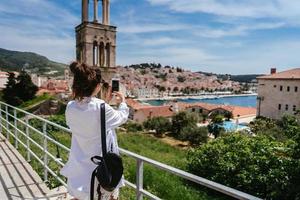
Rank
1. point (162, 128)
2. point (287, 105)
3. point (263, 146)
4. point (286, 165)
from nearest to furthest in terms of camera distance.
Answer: point (286, 165), point (263, 146), point (162, 128), point (287, 105)

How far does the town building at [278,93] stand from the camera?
45875mm

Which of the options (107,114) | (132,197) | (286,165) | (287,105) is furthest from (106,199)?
(287,105)

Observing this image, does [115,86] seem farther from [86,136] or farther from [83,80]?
[86,136]

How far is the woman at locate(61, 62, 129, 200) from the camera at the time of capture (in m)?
2.04

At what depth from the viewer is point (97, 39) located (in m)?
29.3

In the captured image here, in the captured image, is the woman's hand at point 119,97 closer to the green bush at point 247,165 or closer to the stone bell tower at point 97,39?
the green bush at point 247,165

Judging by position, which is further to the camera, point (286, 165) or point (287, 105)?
point (287, 105)

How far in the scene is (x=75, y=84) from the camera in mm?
2084

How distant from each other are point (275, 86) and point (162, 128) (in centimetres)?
2139

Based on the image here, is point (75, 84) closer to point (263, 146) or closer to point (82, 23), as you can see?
point (263, 146)

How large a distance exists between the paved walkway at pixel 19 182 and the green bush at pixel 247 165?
438 cm

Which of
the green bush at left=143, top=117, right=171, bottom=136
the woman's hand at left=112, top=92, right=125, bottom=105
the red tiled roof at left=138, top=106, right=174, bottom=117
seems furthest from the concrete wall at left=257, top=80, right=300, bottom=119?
the woman's hand at left=112, top=92, right=125, bottom=105

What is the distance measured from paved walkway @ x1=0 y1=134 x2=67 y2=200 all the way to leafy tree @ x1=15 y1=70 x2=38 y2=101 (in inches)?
1156

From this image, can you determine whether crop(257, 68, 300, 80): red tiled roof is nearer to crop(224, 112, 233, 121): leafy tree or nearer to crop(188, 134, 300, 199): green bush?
crop(224, 112, 233, 121): leafy tree
